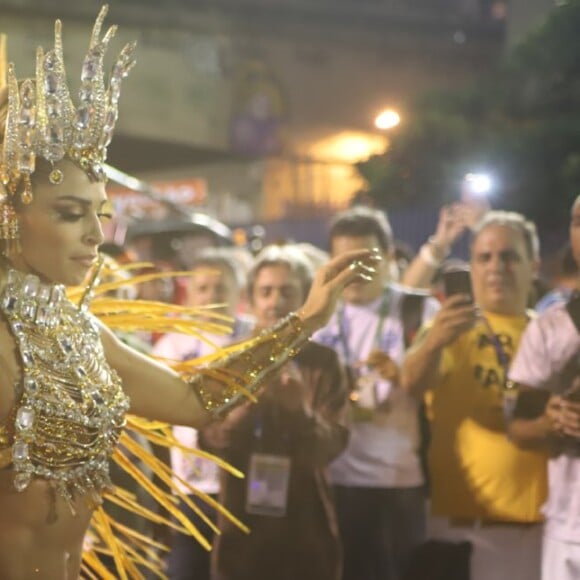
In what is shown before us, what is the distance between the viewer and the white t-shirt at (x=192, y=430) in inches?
154

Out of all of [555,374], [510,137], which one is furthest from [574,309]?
Result: [510,137]

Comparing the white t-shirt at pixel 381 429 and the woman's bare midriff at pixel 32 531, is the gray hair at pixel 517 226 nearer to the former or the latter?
the white t-shirt at pixel 381 429

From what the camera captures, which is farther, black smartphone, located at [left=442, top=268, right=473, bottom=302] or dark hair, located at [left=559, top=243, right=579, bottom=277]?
dark hair, located at [left=559, top=243, right=579, bottom=277]

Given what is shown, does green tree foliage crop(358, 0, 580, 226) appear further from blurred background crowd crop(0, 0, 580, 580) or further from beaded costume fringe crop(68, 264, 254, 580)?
beaded costume fringe crop(68, 264, 254, 580)

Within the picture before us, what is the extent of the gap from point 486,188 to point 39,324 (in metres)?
2.56

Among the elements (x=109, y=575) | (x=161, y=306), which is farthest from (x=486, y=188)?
(x=109, y=575)

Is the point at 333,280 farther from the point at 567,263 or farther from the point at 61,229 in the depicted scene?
the point at 567,263

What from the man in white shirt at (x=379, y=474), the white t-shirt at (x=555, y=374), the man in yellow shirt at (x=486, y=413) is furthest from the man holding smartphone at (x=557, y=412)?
the man in white shirt at (x=379, y=474)

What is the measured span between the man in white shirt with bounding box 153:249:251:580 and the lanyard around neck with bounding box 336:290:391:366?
0.41 meters

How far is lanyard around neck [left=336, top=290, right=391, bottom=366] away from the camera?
3764 millimetres

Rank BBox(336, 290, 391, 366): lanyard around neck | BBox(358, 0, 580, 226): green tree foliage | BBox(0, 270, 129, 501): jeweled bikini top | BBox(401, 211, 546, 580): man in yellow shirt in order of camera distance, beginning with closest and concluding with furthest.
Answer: BBox(0, 270, 129, 501): jeweled bikini top
BBox(401, 211, 546, 580): man in yellow shirt
BBox(336, 290, 391, 366): lanyard around neck
BBox(358, 0, 580, 226): green tree foliage

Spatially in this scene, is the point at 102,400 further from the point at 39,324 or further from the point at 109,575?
the point at 109,575

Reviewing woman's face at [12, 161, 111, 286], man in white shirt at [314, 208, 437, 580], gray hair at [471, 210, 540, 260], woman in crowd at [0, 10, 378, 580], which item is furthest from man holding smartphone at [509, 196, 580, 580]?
woman's face at [12, 161, 111, 286]

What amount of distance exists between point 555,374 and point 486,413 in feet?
1.99
